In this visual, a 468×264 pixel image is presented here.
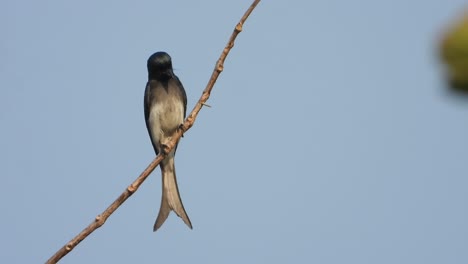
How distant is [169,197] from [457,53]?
6.24 m

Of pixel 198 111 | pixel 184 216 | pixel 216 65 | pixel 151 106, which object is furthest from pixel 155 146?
pixel 216 65

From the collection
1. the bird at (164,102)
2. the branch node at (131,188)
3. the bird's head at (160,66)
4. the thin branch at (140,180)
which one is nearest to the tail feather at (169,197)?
the bird at (164,102)

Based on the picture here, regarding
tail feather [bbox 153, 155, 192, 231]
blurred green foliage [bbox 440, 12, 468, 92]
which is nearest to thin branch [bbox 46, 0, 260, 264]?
tail feather [bbox 153, 155, 192, 231]

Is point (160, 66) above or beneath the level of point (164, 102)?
above

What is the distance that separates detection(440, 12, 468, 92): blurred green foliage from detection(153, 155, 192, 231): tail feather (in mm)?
5186

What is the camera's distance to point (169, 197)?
655 cm

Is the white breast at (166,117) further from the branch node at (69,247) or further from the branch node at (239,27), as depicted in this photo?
the branch node at (69,247)

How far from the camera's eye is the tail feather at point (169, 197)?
5891 mm

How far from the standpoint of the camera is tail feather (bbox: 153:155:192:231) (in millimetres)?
5891

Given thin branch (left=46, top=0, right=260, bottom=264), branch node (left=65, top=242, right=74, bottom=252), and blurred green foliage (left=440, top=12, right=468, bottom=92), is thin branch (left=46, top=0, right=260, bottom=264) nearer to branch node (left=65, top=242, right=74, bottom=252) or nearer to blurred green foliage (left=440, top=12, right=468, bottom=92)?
branch node (left=65, top=242, right=74, bottom=252)

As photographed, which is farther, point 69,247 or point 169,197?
point 169,197

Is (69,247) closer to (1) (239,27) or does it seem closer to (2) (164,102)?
(1) (239,27)

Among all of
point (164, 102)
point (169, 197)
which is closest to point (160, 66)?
point (164, 102)

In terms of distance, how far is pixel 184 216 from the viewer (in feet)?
19.7
